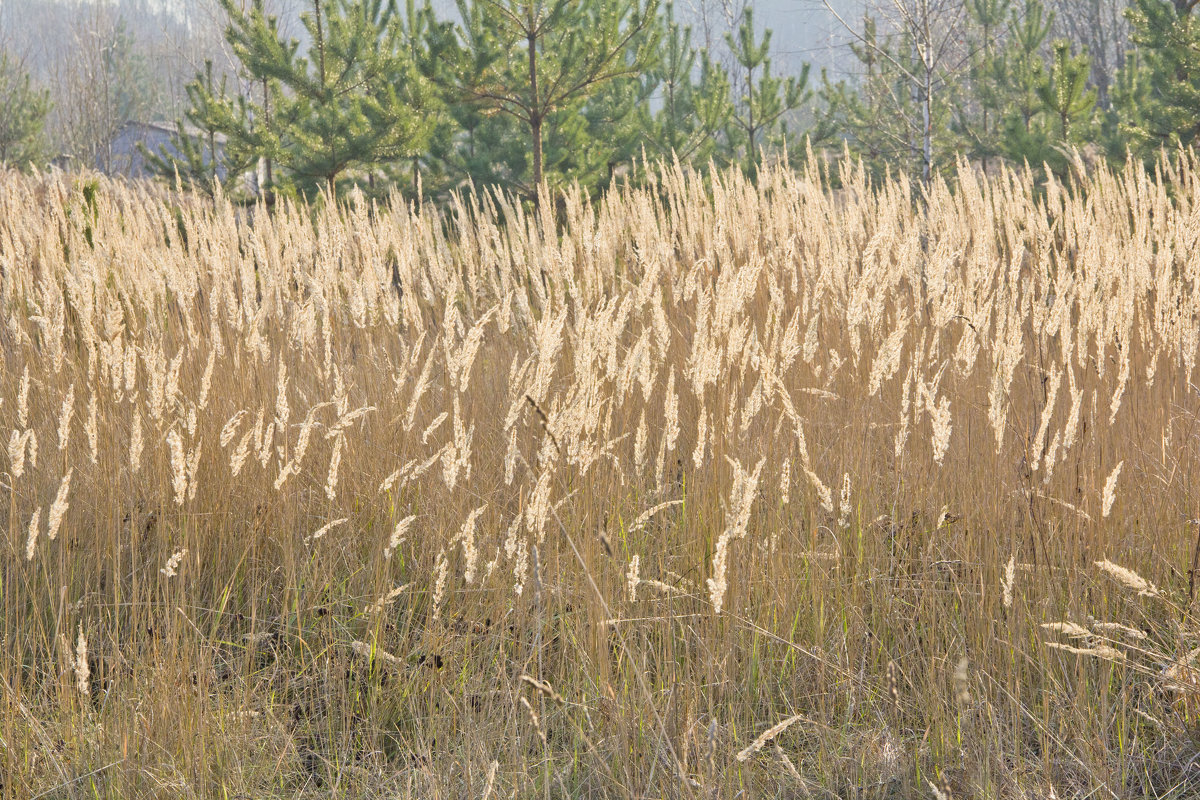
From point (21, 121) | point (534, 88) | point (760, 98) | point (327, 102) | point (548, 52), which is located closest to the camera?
point (534, 88)

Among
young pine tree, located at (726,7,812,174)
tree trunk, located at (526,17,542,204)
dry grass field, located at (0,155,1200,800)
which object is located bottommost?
dry grass field, located at (0,155,1200,800)

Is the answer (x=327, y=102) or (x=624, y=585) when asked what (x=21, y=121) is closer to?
(x=327, y=102)

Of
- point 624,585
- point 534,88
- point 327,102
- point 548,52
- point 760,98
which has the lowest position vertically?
point 624,585

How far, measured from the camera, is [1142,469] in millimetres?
2492

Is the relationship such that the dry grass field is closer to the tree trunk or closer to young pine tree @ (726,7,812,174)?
the tree trunk

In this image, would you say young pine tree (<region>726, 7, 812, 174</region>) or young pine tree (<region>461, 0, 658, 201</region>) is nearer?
young pine tree (<region>461, 0, 658, 201</region>)

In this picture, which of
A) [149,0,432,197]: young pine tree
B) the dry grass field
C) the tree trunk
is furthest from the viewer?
[149,0,432,197]: young pine tree

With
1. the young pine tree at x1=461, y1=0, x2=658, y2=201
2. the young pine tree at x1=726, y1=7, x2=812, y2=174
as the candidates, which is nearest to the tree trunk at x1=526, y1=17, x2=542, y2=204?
the young pine tree at x1=461, y1=0, x2=658, y2=201

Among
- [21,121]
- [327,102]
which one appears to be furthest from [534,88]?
[21,121]

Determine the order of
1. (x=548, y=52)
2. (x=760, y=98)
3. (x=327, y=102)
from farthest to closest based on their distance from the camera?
(x=760, y=98)
(x=327, y=102)
(x=548, y=52)

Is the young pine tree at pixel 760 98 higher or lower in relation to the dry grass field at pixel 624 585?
higher

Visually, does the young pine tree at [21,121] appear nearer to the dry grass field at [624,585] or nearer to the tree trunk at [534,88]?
the tree trunk at [534,88]

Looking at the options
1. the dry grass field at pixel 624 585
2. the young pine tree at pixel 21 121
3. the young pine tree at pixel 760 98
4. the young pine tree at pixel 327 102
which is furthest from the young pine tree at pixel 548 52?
the young pine tree at pixel 21 121

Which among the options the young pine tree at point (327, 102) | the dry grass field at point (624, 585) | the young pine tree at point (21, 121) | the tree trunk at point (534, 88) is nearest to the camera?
the dry grass field at point (624, 585)
